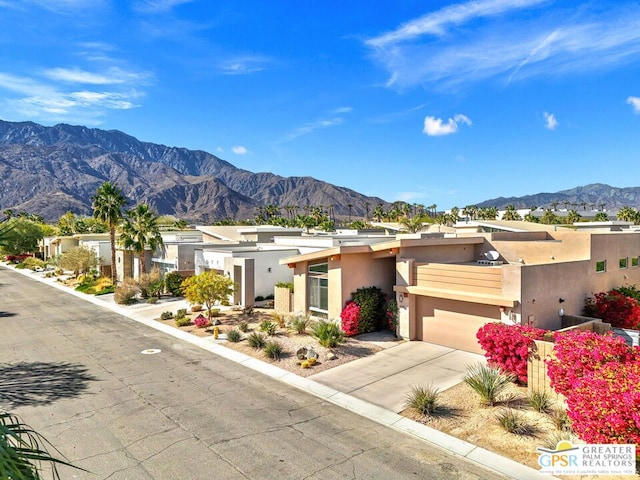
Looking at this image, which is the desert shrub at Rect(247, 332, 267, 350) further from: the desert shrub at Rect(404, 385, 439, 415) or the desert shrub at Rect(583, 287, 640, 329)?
the desert shrub at Rect(583, 287, 640, 329)

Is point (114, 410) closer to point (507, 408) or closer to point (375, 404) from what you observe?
point (375, 404)

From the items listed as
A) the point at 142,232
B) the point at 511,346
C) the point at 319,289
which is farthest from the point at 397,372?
the point at 142,232

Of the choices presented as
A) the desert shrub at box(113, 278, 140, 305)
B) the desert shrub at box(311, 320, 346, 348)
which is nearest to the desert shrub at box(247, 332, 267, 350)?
the desert shrub at box(311, 320, 346, 348)

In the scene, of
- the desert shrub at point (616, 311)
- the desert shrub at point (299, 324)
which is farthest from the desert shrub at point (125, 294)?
the desert shrub at point (616, 311)

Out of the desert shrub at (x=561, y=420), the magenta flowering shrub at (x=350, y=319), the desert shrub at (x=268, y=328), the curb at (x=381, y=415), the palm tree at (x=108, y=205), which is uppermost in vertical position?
the palm tree at (x=108, y=205)

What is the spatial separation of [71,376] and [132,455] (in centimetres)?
740

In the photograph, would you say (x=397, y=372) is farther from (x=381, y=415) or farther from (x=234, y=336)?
(x=234, y=336)

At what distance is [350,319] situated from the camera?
19688mm

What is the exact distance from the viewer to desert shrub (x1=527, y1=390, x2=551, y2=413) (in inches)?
466

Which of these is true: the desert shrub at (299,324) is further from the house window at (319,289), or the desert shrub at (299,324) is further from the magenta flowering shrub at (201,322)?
the magenta flowering shrub at (201,322)

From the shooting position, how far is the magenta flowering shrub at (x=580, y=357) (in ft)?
35.1

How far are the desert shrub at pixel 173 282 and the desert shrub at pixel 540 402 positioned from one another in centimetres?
2711

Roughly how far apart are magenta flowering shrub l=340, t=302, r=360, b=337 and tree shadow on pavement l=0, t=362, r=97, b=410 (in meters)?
10.4

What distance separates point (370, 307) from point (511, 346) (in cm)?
777
